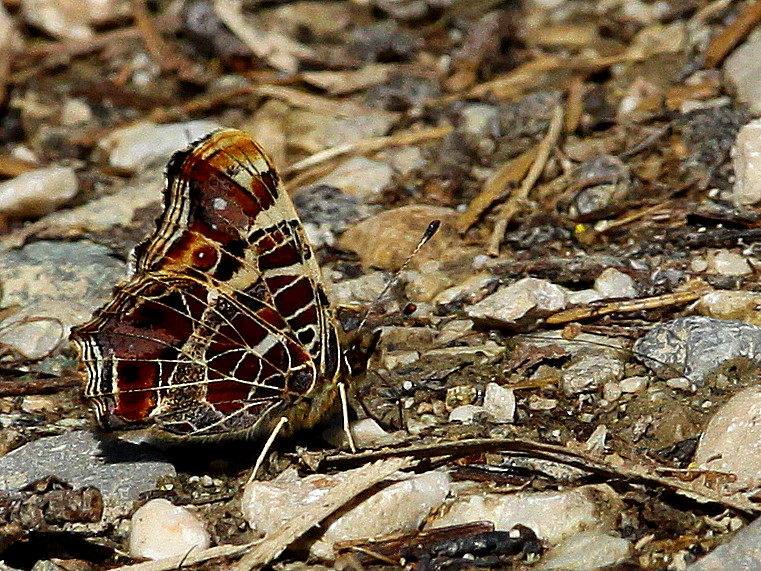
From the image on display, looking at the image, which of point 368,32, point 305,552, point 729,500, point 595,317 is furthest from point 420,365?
point 368,32

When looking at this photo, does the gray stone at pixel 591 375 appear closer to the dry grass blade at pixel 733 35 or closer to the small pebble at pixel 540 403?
the small pebble at pixel 540 403

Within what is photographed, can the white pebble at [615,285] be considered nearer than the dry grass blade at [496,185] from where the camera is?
Yes

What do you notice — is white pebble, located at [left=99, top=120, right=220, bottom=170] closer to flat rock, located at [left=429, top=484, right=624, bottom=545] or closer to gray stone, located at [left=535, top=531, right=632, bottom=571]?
flat rock, located at [left=429, top=484, right=624, bottom=545]

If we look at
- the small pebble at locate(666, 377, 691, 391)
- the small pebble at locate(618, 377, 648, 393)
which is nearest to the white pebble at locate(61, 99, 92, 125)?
the small pebble at locate(618, 377, 648, 393)

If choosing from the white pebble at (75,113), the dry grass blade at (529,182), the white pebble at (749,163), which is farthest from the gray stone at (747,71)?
the white pebble at (75,113)

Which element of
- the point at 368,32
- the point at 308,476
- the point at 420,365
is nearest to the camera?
the point at 308,476

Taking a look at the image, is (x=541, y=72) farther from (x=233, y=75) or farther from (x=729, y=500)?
(x=729, y=500)
